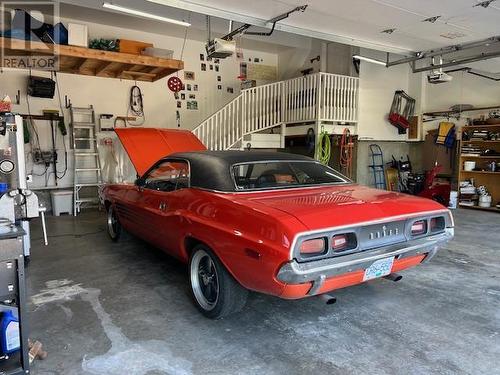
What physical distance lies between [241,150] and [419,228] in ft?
7.14

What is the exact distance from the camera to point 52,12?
752 centimetres

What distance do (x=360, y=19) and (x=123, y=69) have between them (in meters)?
4.45

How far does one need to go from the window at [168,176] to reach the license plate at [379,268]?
5.38 ft

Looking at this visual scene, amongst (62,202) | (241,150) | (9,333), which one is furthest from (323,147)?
(9,333)

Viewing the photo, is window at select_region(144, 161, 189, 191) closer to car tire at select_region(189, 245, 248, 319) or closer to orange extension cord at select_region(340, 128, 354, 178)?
car tire at select_region(189, 245, 248, 319)

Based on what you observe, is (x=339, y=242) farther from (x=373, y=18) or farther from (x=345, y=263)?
(x=373, y=18)

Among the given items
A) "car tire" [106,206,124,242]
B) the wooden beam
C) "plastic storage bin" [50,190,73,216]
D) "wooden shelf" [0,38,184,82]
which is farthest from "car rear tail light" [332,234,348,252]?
"plastic storage bin" [50,190,73,216]

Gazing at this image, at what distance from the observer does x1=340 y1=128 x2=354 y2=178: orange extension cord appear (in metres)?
8.91

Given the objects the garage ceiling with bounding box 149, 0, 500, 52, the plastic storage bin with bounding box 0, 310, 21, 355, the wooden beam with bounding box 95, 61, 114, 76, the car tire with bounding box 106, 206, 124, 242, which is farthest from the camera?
the wooden beam with bounding box 95, 61, 114, 76

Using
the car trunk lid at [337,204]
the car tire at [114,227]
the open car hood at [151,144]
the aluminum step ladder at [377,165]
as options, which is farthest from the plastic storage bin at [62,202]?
the aluminum step ladder at [377,165]

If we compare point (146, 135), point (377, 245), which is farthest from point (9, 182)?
point (377, 245)

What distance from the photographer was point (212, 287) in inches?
116

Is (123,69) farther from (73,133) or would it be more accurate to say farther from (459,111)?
(459,111)

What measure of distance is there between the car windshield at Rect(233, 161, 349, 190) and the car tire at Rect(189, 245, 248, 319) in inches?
24.8
